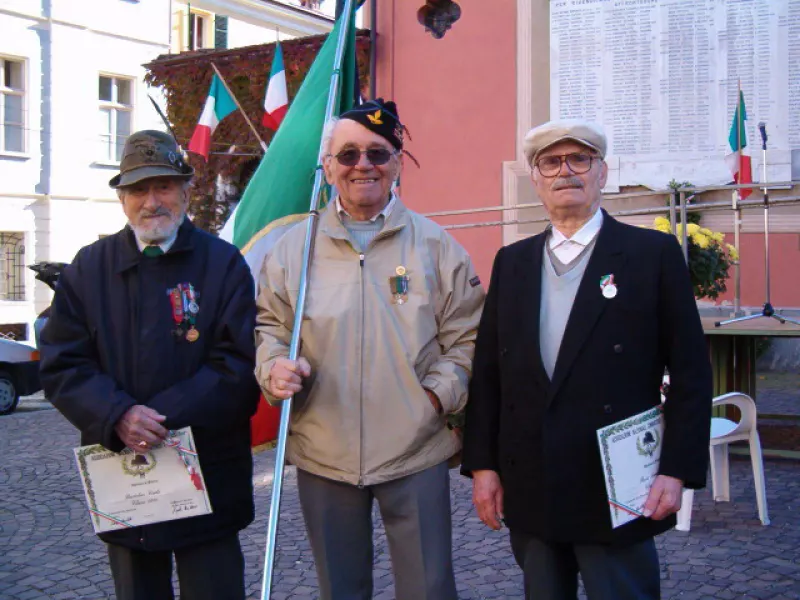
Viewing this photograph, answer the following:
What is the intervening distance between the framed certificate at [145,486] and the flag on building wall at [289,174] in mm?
1371

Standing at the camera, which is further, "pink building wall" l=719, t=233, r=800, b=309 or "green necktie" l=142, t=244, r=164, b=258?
"pink building wall" l=719, t=233, r=800, b=309

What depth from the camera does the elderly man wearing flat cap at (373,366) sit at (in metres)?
2.67

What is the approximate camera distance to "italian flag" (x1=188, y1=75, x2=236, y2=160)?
7824 mm

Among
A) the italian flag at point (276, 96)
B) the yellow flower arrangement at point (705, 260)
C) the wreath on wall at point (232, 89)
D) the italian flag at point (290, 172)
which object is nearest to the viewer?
the italian flag at point (290, 172)

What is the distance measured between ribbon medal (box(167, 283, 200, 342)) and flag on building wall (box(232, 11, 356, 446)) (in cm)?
116

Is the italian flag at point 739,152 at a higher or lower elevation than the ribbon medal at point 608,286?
higher

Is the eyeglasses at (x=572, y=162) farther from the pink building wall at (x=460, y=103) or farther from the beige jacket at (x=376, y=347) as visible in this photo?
the pink building wall at (x=460, y=103)

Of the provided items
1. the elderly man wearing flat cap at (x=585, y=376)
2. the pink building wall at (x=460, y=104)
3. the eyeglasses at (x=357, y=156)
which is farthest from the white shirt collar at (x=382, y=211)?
the pink building wall at (x=460, y=104)

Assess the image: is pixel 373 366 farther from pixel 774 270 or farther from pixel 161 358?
pixel 774 270

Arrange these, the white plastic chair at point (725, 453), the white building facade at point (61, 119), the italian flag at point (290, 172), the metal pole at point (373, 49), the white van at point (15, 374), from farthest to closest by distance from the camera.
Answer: the white building facade at point (61, 119) < the metal pole at point (373, 49) < the white van at point (15, 374) < the white plastic chair at point (725, 453) < the italian flag at point (290, 172)

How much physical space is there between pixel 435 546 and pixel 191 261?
44.5 inches

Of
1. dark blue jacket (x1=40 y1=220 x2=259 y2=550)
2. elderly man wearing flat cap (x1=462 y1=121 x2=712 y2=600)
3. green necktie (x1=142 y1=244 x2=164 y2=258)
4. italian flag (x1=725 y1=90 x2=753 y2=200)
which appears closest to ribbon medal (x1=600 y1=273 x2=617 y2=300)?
elderly man wearing flat cap (x1=462 y1=121 x2=712 y2=600)

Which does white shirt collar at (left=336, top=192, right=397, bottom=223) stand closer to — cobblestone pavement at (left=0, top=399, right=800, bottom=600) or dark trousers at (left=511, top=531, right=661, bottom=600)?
dark trousers at (left=511, top=531, right=661, bottom=600)

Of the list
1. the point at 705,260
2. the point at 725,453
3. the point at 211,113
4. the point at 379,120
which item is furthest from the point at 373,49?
the point at 379,120
